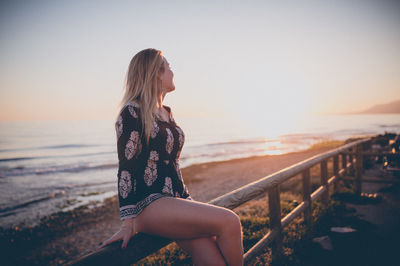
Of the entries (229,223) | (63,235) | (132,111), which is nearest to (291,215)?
(229,223)

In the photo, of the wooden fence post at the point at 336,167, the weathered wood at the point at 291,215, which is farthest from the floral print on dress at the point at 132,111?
the wooden fence post at the point at 336,167

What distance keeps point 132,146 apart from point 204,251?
78 cm

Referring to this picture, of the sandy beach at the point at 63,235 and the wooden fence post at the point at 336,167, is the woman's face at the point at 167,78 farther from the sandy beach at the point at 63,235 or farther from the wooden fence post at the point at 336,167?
the sandy beach at the point at 63,235

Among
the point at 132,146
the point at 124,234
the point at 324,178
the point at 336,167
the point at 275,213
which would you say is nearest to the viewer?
the point at 124,234

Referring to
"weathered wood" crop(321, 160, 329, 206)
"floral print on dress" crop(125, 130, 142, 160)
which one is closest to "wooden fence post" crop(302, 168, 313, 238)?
"weathered wood" crop(321, 160, 329, 206)

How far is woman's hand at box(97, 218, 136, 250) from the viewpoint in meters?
1.23

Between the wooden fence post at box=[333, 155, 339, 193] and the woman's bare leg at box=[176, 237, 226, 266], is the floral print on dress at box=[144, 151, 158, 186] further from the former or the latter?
the wooden fence post at box=[333, 155, 339, 193]

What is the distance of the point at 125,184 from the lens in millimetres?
1467

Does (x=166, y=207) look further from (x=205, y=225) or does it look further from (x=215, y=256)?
(x=215, y=256)

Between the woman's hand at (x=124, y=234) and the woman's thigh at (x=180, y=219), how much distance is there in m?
0.04

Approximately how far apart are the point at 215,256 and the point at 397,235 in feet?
11.6

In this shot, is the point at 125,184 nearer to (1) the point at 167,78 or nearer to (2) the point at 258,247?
(1) the point at 167,78

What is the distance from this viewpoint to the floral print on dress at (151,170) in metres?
1.54

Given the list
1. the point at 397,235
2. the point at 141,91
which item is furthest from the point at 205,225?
the point at 397,235
